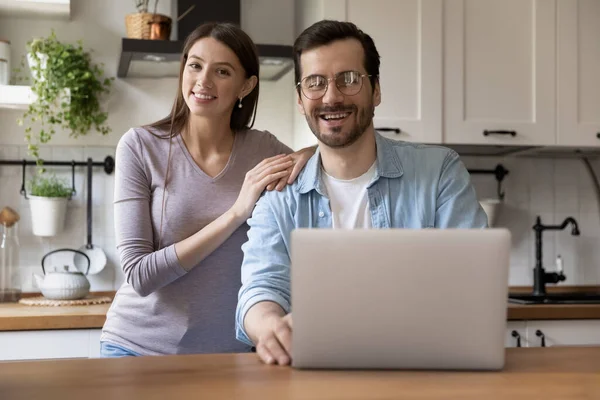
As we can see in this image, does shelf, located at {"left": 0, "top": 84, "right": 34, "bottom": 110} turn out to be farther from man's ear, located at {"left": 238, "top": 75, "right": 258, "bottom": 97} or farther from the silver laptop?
the silver laptop

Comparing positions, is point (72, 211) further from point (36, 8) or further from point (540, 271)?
point (540, 271)

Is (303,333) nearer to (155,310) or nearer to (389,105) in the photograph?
(155,310)

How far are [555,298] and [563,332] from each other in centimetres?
29

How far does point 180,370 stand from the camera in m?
1.33

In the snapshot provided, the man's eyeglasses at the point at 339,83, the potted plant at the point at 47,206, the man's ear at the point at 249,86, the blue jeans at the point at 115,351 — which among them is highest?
the man's ear at the point at 249,86

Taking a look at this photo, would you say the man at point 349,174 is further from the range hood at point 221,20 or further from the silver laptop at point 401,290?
the range hood at point 221,20

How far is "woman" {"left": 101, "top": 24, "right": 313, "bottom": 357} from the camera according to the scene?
7.20ft

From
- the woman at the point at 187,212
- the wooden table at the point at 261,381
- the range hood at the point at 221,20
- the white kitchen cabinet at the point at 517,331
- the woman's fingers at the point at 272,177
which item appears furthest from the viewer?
the white kitchen cabinet at the point at 517,331

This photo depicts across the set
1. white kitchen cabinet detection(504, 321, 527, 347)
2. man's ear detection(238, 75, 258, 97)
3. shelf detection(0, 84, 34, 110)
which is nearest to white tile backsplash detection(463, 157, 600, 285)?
white kitchen cabinet detection(504, 321, 527, 347)

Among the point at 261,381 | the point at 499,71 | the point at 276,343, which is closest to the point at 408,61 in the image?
the point at 499,71

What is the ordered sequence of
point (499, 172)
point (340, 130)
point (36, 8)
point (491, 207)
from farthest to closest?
1. point (499, 172)
2. point (491, 207)
3. point (36, 8)
4. point (340, 130)

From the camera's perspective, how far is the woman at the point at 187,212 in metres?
2.19

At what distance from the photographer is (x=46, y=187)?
3322 millimetres

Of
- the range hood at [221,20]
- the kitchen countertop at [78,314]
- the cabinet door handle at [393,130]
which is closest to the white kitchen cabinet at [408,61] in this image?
the cabinet door handle at [393,130]
